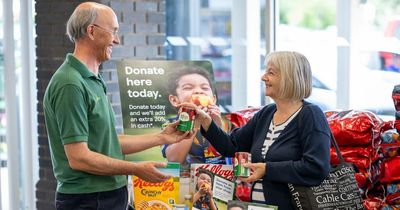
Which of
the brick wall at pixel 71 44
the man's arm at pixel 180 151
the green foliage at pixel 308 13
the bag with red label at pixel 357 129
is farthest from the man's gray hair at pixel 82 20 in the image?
the green foliage at pixel 308 13

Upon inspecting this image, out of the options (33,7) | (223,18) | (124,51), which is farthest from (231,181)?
(223,18)

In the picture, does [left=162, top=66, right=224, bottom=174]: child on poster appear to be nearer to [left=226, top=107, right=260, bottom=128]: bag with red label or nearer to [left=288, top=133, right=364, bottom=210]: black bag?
[left=226, top=107, right=260, bottom=128]: bag with red label

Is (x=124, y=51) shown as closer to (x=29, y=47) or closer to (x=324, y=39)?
(x=29, y=47)

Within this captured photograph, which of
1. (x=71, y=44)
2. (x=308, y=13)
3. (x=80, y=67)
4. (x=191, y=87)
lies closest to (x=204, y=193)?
(x=191, y=87)

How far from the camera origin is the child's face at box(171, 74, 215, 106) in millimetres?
4273

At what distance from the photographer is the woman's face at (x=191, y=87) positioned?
427 centimetres

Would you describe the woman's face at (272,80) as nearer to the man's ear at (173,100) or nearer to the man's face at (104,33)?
the man's face at (104,33)

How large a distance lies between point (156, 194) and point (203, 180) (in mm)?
282

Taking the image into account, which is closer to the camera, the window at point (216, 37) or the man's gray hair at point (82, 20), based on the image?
the man's gray hair at point (82, 20)

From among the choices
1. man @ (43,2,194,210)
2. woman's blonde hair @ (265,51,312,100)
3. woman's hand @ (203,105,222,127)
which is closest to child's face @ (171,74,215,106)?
woman's hand @ (203,105,222,127)

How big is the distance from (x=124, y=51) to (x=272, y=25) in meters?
1.30

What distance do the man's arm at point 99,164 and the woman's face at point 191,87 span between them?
1.03 m

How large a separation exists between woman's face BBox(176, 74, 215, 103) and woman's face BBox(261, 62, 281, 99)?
0.73 metres

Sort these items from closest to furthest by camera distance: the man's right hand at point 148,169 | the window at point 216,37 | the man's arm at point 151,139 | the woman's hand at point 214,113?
the man's right hand at point 148,169 < the man's arm at point 151,139 < the woman's hand at point 214,113 < the window at point 216,37
